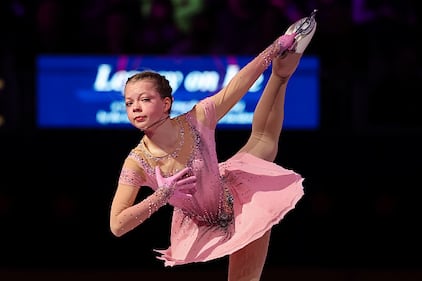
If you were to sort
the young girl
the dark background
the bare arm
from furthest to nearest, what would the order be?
the dark background < the young girl < the bare arm

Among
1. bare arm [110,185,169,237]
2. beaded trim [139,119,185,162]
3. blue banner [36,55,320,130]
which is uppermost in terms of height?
blue banner [36,55,320,130]

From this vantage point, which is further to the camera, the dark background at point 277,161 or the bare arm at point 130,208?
the dark background at point 277,161

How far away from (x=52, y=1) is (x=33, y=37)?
27 cm

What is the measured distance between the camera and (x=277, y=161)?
218 inches

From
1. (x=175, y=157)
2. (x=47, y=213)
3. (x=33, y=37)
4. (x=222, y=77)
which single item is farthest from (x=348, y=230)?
(x=175, y=157)

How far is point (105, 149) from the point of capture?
553 centimetres

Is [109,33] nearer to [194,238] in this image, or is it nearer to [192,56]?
[192,56]

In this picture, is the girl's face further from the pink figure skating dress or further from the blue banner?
the blue banner

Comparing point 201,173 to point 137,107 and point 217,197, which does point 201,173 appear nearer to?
point 217,197

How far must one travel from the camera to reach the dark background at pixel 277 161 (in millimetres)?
5531

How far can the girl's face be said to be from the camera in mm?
3293

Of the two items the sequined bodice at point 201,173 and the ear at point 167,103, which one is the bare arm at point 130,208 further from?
the ear at point 167,103

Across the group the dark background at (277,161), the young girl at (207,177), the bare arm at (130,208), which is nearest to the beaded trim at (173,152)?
the young girl at (207,177)

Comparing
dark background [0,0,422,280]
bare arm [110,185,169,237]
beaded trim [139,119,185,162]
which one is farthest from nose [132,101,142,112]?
dark background [0,0,422,280]
